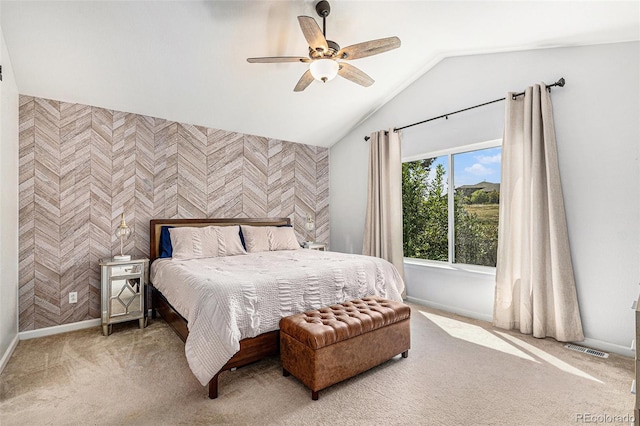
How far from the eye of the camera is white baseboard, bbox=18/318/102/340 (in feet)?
9.91

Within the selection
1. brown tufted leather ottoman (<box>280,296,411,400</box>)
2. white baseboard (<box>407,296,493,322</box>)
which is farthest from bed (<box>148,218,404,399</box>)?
white baseboard (<box>407,296,493,322</box>)

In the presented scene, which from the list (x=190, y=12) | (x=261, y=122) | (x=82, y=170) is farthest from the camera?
(x=261, y=122)

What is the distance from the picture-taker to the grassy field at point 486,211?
362 cm

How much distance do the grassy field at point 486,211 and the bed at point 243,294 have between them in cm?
134

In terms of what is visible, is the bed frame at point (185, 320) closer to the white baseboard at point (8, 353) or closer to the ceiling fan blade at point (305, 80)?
the white baseboard at point (8, 353)

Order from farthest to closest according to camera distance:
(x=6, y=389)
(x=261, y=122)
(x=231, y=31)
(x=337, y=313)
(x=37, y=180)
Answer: (x=261, y=122) < (x=37, y=180) < (x=231, y=31) < (x=337, y=313) < (x=6, y=389)

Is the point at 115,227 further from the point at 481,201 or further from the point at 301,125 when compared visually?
the point at 481,201

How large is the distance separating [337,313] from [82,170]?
3086 millimetres

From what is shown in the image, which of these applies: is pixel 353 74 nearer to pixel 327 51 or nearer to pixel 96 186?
pixel 327 51

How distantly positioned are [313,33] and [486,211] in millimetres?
2767

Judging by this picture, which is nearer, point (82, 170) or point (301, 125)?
point (82, 170)

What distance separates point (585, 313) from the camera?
284 centimetres

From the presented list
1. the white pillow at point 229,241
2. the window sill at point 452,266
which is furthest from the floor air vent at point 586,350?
the white pillow at point 229,241

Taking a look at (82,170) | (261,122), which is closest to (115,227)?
(82,170)
